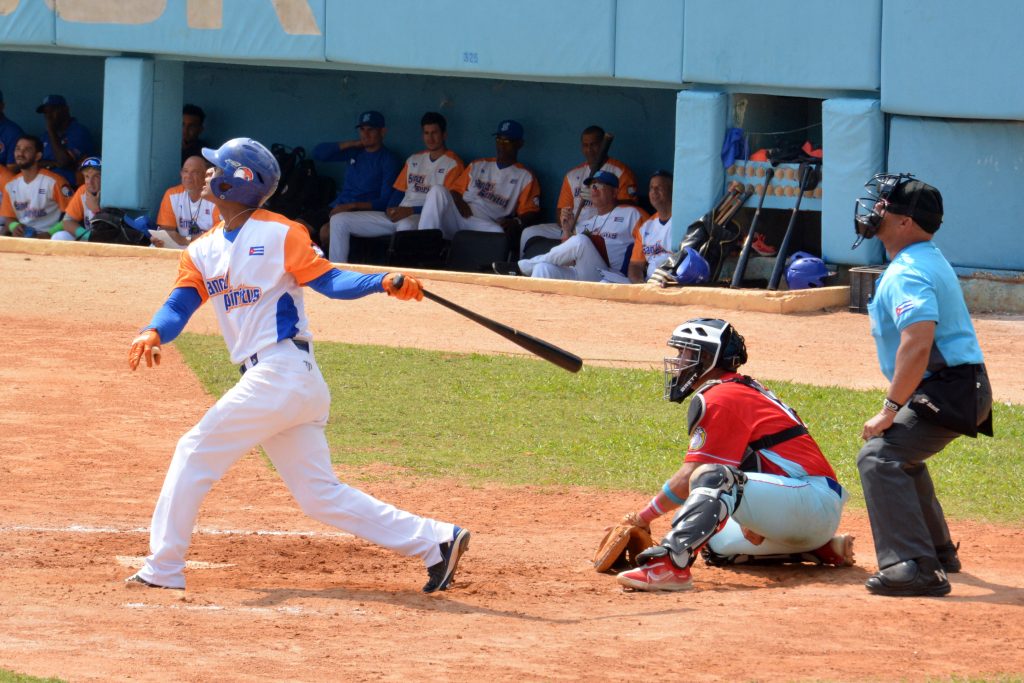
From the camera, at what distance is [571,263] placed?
571 inches

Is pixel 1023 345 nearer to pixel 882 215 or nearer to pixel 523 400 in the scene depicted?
pixel 523 400

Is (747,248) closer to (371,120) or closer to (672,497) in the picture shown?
(371,120)

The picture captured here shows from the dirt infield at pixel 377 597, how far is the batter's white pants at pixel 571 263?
202 inches

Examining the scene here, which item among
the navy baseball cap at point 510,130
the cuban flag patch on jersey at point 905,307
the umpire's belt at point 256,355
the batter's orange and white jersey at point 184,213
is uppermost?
the navy baseball cap at point 510,130

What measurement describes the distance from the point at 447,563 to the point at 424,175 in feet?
36.6

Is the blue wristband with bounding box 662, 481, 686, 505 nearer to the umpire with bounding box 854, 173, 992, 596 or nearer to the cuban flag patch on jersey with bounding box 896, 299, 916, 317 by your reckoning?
the umpire with bounding box 854, 173, 992, 596

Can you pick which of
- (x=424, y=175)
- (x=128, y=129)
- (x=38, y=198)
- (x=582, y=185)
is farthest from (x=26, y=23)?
(x=582, y=185)

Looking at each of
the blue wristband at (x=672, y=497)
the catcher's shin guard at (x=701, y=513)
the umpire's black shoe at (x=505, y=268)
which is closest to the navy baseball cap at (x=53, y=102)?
the umpire's black shoe at (x=505, y=268)

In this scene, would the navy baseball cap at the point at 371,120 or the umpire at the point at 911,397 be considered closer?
the umpire at the point at 911,397

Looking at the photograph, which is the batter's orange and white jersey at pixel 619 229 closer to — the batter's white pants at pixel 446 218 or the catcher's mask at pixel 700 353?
the batter's white pants at pixel 446 218

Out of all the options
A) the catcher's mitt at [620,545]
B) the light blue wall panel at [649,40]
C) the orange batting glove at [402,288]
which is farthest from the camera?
the light blue wall panel at [649,40]

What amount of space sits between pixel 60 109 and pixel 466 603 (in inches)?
562

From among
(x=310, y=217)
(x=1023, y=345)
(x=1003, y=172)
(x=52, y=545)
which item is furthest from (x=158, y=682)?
(x=310, y=217)

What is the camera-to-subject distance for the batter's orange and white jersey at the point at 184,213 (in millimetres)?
15930
